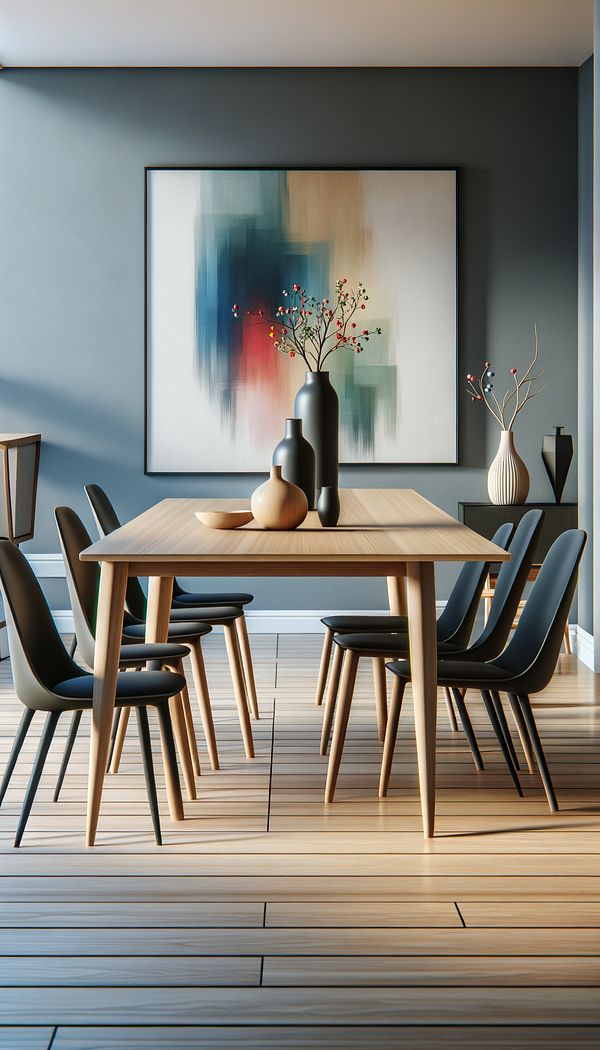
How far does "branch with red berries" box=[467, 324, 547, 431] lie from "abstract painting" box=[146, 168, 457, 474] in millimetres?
134

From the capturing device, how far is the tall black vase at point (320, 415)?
4016 mm

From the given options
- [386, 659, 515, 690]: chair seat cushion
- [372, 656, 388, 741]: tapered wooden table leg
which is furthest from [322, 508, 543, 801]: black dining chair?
[372, 656, 388, 741]: tapered wooden table leg

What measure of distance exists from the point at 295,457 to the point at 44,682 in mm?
1229

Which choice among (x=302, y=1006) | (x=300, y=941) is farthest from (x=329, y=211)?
(x=302, y=1006)

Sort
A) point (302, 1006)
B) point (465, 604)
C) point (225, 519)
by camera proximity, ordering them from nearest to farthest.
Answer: point (302, 1006)
point (225, 519)
point (465, 604)

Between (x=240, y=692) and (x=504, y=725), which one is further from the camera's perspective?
(x=240, y=692)

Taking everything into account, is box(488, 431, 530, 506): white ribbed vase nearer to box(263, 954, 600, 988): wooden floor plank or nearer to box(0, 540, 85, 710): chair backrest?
box(0, 540, 85, 710): chair backrest

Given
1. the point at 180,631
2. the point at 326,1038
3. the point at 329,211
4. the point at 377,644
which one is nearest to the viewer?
the point at 326,1038

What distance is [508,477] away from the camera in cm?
561

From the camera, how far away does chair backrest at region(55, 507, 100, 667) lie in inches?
129

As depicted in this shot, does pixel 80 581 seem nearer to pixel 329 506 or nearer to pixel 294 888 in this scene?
pixel 329 506

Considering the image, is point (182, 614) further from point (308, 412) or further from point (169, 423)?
point (169, 423)

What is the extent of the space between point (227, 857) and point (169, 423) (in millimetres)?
3488

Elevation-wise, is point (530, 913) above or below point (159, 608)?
below
